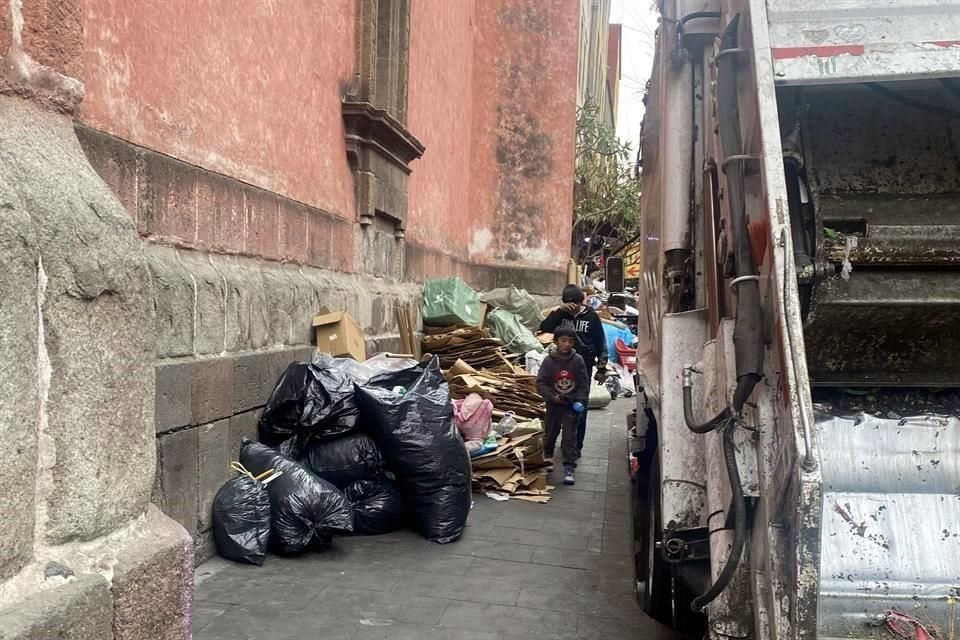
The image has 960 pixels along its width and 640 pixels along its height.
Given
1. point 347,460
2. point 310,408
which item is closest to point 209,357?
point 310,408

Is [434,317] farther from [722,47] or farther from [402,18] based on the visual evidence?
[722,47]

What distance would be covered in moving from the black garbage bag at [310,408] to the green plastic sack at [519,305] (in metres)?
6.45

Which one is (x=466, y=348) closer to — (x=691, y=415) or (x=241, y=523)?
(x=241, y=523)

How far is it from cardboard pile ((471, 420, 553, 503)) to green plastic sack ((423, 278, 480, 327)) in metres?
2.97

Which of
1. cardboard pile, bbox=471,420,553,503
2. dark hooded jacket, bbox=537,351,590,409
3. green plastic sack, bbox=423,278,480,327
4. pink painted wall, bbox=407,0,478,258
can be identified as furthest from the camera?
green plastic sack, bbox=423,278,480,327

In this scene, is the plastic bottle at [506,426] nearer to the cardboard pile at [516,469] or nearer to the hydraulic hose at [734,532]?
the cardboard pile at [516,469]

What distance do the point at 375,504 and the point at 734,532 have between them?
8.47 ft

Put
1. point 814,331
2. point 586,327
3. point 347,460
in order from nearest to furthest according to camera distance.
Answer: point 814,331
point 347,460
point 586,327

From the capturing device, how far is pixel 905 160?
3223mm

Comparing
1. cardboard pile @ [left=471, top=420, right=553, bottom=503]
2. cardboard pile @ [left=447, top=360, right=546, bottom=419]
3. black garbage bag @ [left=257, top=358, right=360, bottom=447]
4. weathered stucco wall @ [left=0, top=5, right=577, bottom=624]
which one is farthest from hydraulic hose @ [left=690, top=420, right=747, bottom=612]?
cardboard pile @ [left=447, top=360, right=546, bottom=419]

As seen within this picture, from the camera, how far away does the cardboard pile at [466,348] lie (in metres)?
8.23

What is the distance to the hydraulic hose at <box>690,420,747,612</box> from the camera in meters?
2.30

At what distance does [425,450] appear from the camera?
175 inches

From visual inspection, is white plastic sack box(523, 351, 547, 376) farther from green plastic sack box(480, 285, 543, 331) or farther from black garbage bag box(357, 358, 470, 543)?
black garbage bag box(357, 358, 470, 543)
